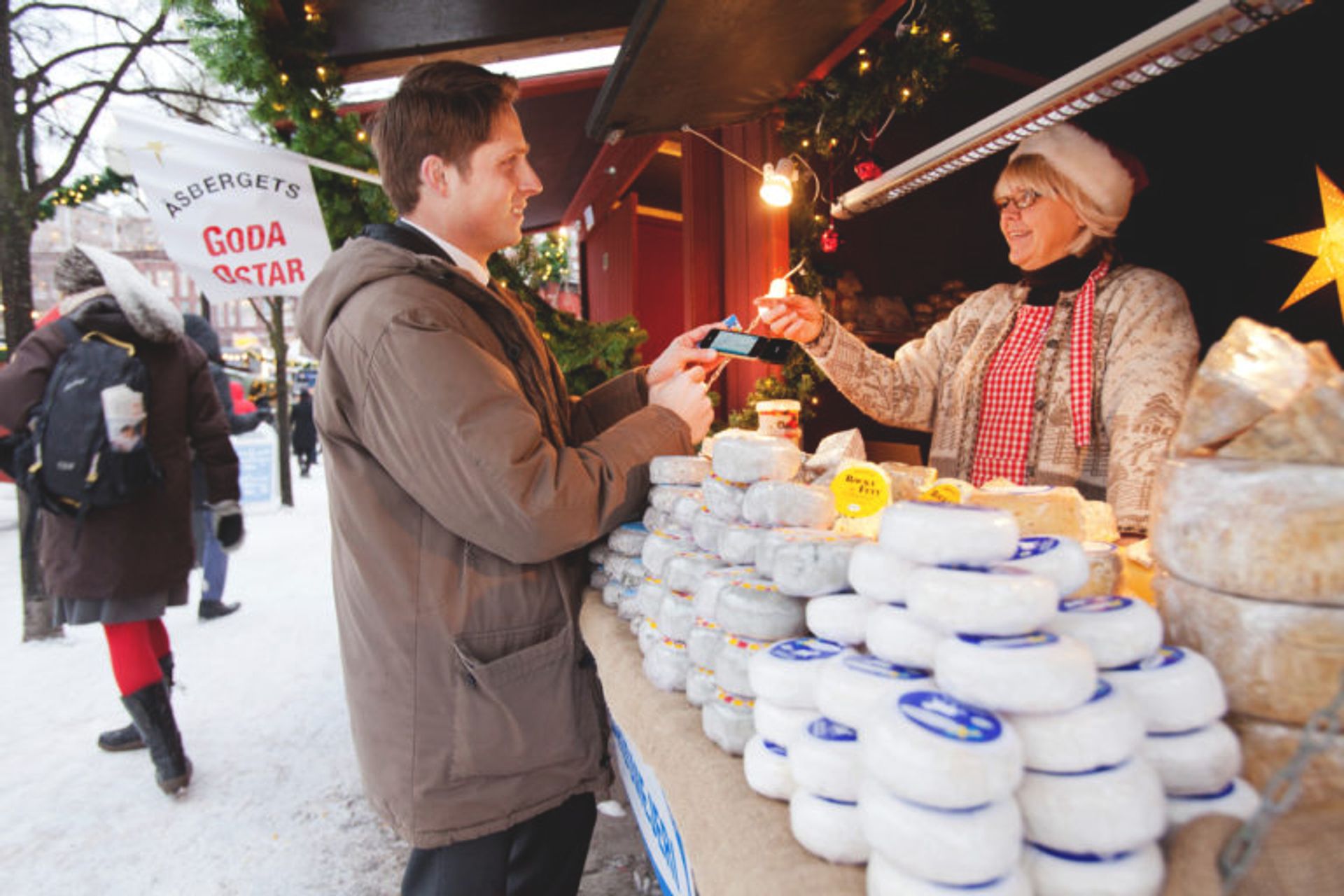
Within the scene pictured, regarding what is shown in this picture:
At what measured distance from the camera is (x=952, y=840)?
0.63m

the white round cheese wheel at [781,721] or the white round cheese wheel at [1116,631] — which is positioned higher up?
the white round cheese wheel at [1116,631]

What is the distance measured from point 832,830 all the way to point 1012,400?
6.13 ft

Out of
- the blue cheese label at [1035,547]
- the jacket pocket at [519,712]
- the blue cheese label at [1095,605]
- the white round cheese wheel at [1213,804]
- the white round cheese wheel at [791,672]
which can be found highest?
the blue cheese label at [1035,547]

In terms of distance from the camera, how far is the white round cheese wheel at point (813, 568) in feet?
Answer: 3.24

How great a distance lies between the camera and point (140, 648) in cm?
301

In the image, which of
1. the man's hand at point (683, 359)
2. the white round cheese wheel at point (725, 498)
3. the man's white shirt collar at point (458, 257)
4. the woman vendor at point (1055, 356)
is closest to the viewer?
the white round cheese wheel at point (725, 498)

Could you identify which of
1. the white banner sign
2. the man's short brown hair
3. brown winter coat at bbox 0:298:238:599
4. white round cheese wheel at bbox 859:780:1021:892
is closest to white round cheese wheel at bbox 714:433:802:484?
white round cheese wheel at bbox 859:780:1021:892

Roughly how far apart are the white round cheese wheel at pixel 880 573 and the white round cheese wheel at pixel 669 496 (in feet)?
1.89

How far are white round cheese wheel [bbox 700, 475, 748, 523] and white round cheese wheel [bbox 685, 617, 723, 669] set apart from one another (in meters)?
0.22

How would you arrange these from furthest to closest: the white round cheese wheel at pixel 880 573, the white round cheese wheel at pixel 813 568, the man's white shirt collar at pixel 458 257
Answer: the man's white shirt collar at pixel 458 257 → the white round cheese wheel at pixel 813 568 → the white round cheese wheel at pixel 880 573

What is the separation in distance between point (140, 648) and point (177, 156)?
227 centimetres

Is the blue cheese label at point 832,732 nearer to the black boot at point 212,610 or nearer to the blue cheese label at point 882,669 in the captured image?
the blue cheese label at point 882,669

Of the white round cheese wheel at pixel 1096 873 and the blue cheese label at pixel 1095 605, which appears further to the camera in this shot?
the blue cheese label at pixel 1095 605

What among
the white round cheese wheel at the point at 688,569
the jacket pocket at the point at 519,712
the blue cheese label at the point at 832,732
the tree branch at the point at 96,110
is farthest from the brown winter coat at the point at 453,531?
the tree branch at the point at 96,110
